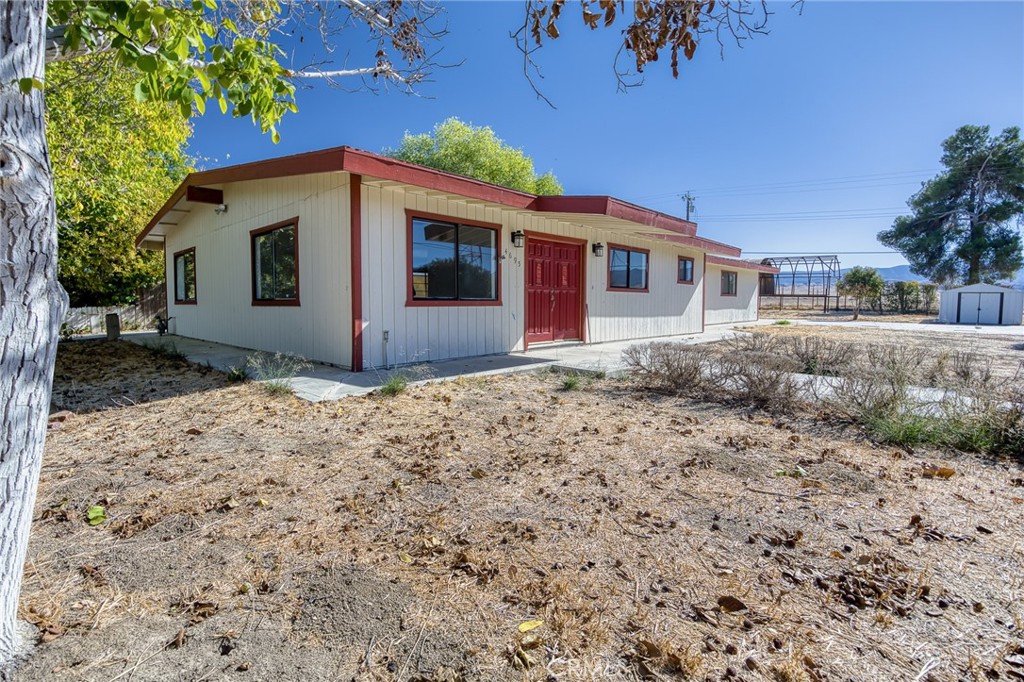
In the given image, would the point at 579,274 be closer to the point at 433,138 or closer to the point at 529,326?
the point at 529,326

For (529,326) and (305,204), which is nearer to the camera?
(305,204)

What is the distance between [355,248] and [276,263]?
9.13ft

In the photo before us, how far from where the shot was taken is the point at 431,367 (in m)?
6.89

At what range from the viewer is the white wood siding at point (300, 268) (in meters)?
6.83

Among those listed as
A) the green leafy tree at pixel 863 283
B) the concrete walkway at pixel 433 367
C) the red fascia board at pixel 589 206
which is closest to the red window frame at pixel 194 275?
the concrete walkway at pixel 433 367

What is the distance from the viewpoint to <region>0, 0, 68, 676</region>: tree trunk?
135 cm

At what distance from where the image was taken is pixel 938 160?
103 feet

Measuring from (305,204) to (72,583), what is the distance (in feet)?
21.2

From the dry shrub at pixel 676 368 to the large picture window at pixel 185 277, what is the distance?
11.3 metres

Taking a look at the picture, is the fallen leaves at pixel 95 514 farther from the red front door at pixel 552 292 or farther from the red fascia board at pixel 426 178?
the red front door at pixel 552 292

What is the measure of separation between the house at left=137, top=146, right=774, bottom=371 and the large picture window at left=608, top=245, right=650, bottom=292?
0.05 meters

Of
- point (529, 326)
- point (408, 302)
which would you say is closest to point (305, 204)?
point (408, 302)

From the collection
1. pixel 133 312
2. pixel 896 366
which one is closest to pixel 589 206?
pixel 896 366

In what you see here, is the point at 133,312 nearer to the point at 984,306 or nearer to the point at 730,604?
the point at 730,604
